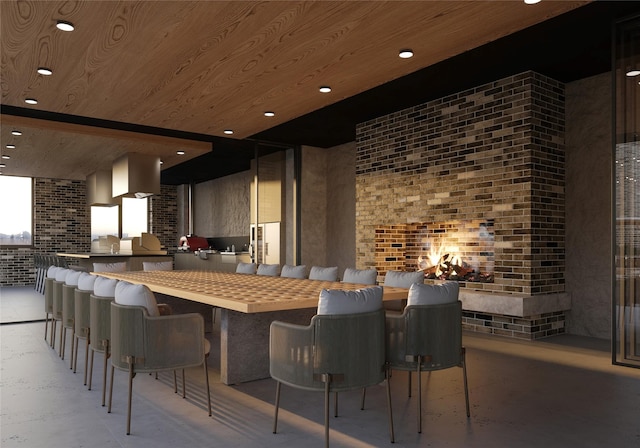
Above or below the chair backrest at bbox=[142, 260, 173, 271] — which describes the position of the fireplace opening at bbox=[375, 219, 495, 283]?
above

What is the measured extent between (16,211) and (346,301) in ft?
40.6

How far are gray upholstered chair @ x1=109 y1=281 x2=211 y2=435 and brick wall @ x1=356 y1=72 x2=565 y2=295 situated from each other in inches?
145

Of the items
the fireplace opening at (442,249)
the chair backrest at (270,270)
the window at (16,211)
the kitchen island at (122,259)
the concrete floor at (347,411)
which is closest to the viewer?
the concrete floor at (347,411)

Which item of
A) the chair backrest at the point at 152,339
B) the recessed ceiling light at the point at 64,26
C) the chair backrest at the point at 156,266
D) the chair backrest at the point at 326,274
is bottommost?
the chair backrest at the point at 152,339

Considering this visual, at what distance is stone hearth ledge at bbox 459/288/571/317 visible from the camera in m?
4.98

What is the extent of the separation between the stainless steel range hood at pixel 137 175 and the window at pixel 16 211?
4929 mm

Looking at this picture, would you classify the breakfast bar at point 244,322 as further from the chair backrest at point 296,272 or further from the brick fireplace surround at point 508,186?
the brick fireplace surround at point 508,186

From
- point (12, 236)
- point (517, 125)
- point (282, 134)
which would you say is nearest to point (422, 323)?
point (517, 125)

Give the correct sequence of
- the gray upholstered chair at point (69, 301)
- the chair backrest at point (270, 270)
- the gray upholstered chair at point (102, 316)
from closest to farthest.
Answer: the gray upholstered chair at point (102, 316) < the gray upholstered chair at point (69, 301) < the chair backrest at point (270, 270)

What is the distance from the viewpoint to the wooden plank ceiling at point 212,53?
12.0ft

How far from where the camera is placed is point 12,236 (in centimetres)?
1198

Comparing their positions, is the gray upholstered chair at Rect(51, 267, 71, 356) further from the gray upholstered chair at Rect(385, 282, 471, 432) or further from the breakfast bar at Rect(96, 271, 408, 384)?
the gray upholstered chair at Rect(385, 282, 471, 432)

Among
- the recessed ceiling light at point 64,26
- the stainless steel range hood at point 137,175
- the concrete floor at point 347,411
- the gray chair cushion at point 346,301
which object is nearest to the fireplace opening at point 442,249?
the concrete floor at point 347,411

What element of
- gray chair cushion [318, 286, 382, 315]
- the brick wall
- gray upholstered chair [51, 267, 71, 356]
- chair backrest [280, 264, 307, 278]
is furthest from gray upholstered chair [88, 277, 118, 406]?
the brick wall
